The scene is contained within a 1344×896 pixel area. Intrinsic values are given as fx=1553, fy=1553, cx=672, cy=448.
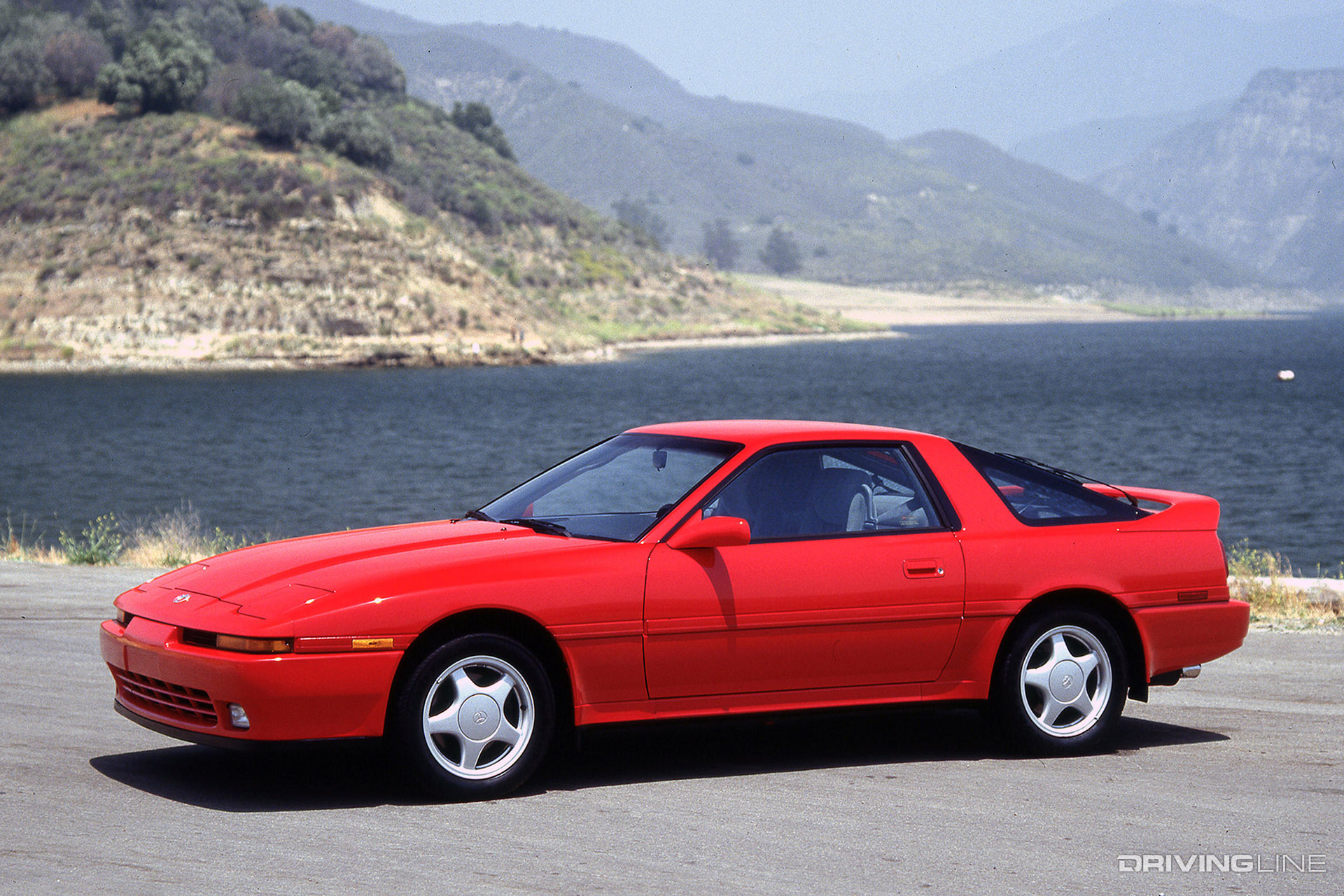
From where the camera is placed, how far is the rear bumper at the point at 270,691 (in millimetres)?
5777

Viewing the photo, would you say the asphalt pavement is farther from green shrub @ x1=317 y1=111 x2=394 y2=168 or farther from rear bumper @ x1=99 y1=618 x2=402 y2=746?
green shrub @ x1=317 y1=111 x2=394 y2=168

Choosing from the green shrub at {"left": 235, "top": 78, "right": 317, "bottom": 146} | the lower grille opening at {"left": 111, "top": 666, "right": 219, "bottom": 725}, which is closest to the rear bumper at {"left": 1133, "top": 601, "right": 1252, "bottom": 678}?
the lower grille opening at {"left": 111, "top": 666, "right": 219, "bottom": 725}

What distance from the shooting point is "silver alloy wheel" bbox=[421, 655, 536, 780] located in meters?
6.01

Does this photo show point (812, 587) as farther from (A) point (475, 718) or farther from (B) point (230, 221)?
(B) point (230, 221)

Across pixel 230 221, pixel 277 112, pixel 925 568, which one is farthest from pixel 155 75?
pixel 925 568

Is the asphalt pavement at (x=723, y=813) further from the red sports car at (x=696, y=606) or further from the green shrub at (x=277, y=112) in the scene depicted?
the green shrub at (x=277, y=112)

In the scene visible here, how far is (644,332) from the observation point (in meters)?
120

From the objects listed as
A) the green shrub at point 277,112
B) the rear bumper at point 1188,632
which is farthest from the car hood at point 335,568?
the green shrub at point 277,112

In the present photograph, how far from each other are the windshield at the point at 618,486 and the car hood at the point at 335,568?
22cm

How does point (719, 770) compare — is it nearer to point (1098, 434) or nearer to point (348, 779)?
point (348, 779)

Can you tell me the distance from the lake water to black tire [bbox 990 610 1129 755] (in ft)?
66.6

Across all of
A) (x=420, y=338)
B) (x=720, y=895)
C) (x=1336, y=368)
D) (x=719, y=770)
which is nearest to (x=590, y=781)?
(x=719, y=770)

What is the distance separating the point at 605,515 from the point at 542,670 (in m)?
0.93

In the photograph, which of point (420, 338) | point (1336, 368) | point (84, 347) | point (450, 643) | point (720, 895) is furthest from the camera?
point (1336, 368)
